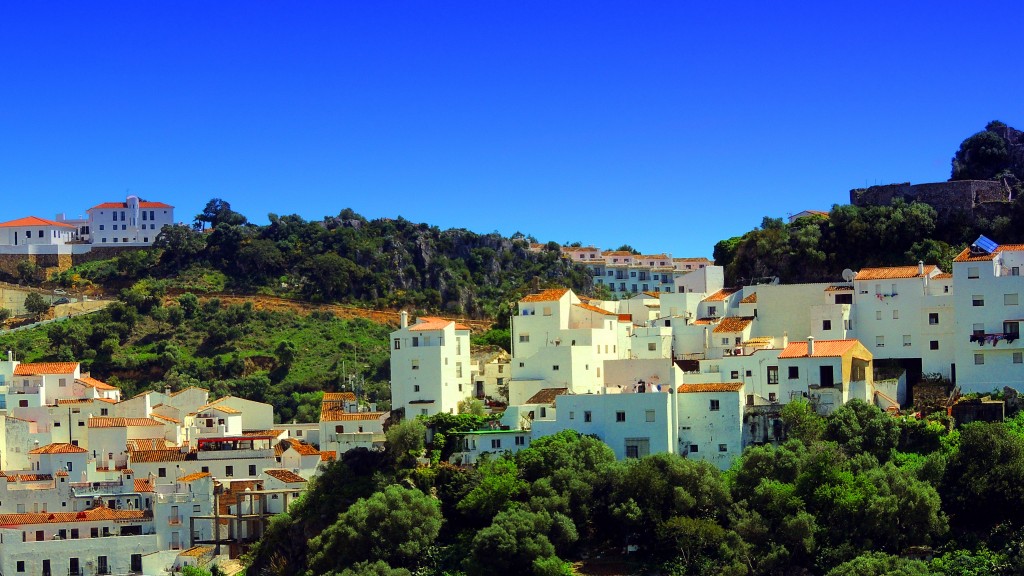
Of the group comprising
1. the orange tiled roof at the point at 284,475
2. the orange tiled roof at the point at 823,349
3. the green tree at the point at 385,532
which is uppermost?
the orange tiled roof at the point at 823,349

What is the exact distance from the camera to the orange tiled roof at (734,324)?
194 feet

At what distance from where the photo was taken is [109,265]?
98500mm

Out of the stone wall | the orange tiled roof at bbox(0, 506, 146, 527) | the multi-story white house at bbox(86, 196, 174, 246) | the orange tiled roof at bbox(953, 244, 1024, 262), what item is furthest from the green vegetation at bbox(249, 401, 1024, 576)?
the multi-story white house at bbox(86, 196, 174, 246)

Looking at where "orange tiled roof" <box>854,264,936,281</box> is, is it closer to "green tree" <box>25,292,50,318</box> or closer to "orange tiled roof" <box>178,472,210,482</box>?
"orange tiled roof" <box>178,472,210,482</box>

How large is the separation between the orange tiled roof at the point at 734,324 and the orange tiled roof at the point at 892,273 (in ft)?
14.7

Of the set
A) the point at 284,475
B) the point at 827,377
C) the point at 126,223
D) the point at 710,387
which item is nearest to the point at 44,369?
the point at 284,475

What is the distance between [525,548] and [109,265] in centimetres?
5746

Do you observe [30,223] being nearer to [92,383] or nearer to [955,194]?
[92,383]

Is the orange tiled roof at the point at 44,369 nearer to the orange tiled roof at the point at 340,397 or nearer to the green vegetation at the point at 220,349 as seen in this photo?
the green vegetation at the point at 220,349

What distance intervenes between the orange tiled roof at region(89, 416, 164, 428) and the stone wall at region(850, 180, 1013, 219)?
104 feet

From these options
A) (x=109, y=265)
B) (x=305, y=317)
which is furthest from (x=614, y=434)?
(x=109, y=265)

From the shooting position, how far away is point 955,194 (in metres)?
64.8

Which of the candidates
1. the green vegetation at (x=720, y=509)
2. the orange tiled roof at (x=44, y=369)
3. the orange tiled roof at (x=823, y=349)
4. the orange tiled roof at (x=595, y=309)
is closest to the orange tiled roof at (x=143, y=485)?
the green vegetation at (x=720, y=509)

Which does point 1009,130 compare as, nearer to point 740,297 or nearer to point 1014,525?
point 740,297
